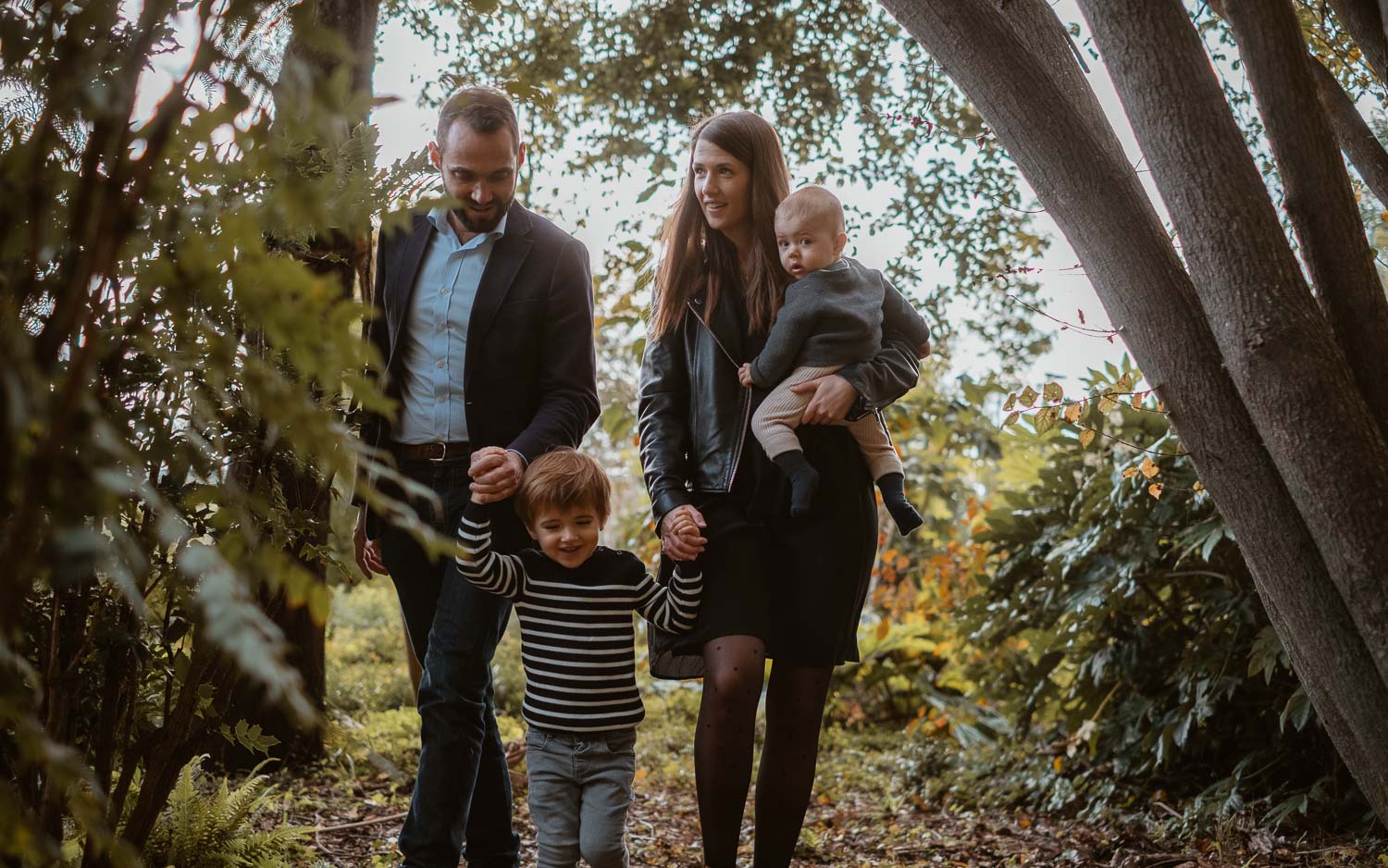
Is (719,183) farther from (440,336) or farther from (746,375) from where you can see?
(440,336)

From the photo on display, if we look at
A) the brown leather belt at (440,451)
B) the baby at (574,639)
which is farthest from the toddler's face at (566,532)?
the brown leather belt at (440,451)

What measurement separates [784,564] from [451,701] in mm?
825

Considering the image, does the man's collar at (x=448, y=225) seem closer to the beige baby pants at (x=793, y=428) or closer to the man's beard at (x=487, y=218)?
the man's beard at (x=487, y=218)

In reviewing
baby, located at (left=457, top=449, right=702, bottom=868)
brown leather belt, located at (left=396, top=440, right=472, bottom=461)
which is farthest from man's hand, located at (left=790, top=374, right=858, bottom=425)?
brown leather belt, located at (left=396, top=440, right=472, bottom=461)

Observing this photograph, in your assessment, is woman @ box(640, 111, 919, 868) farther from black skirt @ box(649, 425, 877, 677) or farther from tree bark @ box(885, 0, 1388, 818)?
tree bark @ box(885, 0, 1388, 818)

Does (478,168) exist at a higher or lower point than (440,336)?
higher

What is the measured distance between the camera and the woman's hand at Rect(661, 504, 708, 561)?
241 cm

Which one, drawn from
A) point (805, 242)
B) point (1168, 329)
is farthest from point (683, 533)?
point (1168, 329)

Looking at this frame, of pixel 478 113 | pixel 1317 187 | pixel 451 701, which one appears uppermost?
pixel 478 113

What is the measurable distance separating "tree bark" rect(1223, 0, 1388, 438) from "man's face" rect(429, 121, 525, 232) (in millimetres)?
1602

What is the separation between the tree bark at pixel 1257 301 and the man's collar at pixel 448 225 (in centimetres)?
141

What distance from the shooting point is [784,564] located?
2.48 m

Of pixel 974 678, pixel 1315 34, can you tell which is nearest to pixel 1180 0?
pixel 1315 34

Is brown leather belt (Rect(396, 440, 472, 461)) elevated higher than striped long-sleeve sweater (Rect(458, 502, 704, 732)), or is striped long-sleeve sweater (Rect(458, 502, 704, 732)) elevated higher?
brown leather belt (Rect(396, 440, 472, 461))
